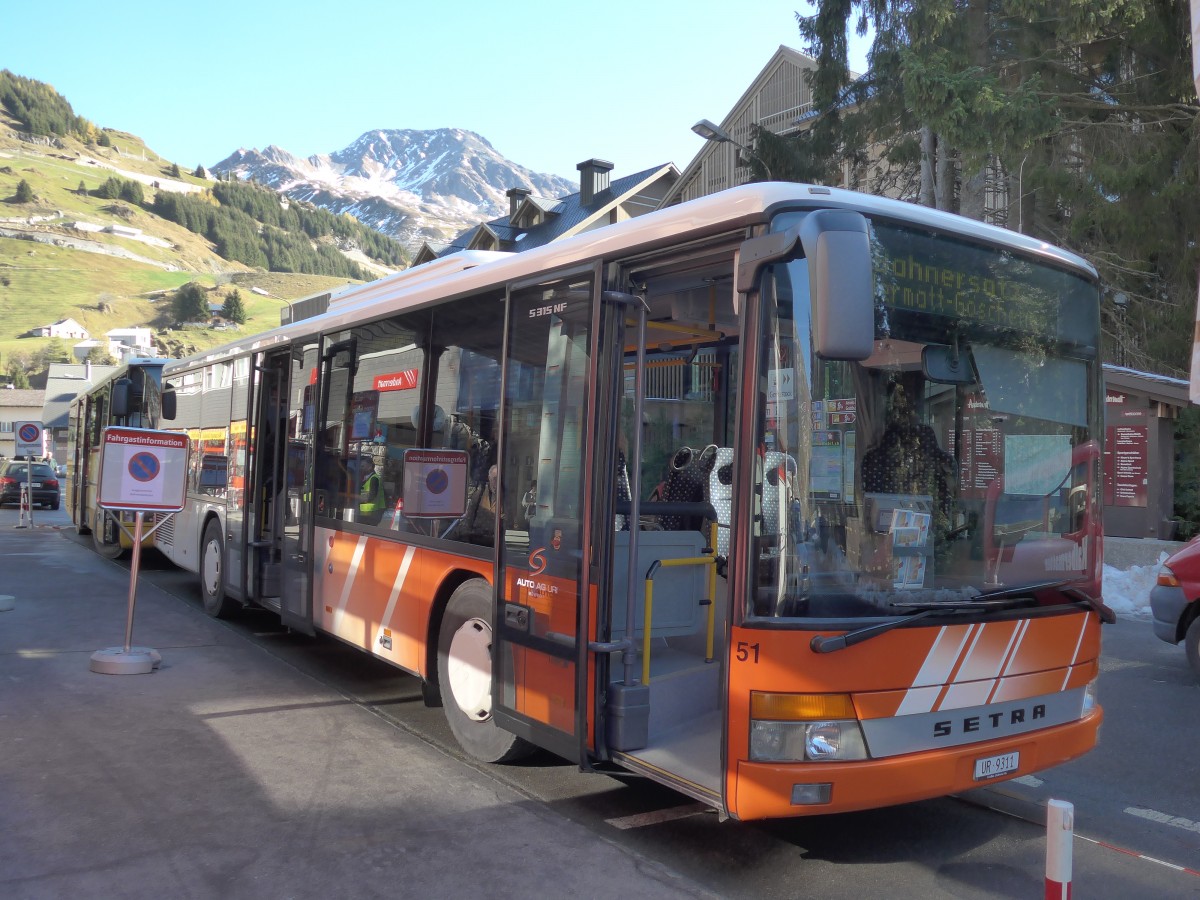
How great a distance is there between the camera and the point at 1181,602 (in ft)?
28.3

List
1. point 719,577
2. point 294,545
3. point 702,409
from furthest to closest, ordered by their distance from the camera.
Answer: point 294,545
point 702,409
point 719,577

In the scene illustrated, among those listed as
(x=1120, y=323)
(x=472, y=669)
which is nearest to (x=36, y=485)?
(x=1120, y=323)

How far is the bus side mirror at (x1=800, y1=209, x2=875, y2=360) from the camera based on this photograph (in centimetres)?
378

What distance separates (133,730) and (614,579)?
3.64m

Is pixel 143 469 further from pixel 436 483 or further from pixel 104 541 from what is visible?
pixel 104 541

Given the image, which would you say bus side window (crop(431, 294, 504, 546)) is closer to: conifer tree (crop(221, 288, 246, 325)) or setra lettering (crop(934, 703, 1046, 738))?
setra lettering (crop(934, 703, 1046, 738))

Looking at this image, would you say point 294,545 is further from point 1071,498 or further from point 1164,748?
point 1164,748

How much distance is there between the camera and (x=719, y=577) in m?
5.45

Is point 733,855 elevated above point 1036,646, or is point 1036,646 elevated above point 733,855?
point 1036,646

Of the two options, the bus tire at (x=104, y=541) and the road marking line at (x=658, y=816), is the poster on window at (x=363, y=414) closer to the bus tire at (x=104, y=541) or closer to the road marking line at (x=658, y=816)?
the road marking line at (x=658, y=816)

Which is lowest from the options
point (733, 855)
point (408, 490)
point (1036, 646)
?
point (733, 855)

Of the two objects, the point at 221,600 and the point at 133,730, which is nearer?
the point at 133,730

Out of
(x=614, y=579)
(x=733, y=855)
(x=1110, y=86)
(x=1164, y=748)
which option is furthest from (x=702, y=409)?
(x=1110, y=86)

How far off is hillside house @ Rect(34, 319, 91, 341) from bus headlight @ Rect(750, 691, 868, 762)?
151 m
